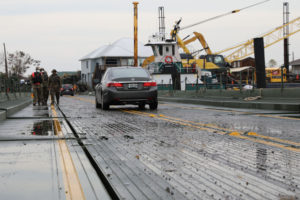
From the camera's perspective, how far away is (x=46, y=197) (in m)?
4.51

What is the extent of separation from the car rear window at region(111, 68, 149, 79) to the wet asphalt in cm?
750

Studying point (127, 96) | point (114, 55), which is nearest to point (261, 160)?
point (127, 96)

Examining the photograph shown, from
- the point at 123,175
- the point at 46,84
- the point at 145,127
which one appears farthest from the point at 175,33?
the point at 123,175

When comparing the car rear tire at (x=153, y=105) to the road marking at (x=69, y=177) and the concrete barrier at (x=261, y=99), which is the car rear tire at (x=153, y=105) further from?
the road marking at (x=69, y=177)

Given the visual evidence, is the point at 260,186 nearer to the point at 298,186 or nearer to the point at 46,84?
the point at 298,186

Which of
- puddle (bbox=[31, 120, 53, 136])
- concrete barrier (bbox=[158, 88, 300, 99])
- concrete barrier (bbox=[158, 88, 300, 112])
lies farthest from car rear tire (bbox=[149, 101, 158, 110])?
puddle (bbox=[31, 120, 53, 136])

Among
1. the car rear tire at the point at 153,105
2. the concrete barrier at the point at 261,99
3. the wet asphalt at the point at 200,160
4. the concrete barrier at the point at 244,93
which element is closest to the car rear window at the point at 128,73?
the car rear tire at the point at 153,105

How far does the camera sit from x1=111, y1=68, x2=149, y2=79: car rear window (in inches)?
722

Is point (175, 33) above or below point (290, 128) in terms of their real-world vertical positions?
above

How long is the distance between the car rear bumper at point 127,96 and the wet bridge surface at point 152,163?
735 centimetres

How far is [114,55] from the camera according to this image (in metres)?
90.2

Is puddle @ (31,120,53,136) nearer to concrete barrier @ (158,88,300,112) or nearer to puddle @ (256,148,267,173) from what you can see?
puddle @ (256,148,267,173)

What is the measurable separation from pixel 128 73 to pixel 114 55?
7234 cm

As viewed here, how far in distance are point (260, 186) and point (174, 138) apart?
4103 millimetres
